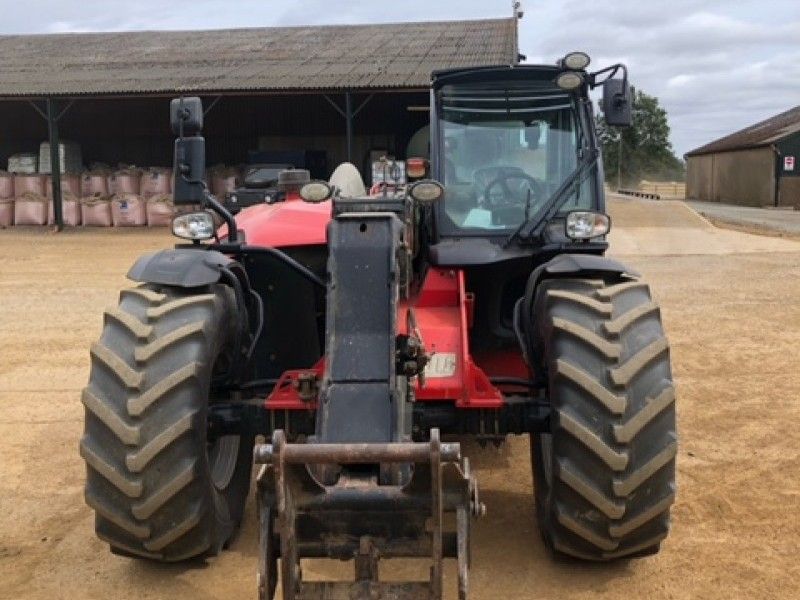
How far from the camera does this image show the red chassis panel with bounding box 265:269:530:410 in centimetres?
428

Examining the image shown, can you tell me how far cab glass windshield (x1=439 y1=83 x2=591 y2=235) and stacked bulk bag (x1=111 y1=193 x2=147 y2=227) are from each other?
18643mm

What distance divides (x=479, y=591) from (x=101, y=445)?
1703 millimetres

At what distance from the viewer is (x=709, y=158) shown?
52062mm

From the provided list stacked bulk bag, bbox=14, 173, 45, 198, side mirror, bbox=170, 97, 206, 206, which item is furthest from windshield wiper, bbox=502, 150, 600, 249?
stacked bulk bag, bbox=14, 173, 45, 198

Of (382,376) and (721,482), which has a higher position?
(382,376)

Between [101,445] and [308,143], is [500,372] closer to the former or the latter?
[101,445]

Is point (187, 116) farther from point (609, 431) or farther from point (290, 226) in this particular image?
point (609, 431)

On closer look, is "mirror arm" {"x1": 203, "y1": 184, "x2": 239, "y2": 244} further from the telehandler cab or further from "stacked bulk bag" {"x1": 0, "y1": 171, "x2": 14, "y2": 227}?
"stacked bulk bag" {"x1": 0, "y1": 171, "x2": 14, "y2": 227}

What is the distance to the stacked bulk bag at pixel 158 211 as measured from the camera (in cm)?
2280

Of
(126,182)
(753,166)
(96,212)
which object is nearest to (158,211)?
(126,182)

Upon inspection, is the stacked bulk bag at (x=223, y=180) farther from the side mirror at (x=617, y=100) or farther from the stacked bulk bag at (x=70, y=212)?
the side mirror at (x=617, y=100)

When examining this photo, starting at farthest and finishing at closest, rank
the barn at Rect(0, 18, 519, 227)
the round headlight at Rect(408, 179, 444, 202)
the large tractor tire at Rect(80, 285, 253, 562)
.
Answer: the barn at Rect(0, 18, 519, 227)
the round headlight at Rect(408, 179, 444, 202)
the large tractor tire at Rect(80, 285, 253, 562)

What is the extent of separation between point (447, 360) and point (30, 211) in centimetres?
2127

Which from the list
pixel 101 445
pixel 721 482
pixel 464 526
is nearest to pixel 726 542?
pixel 721 482
